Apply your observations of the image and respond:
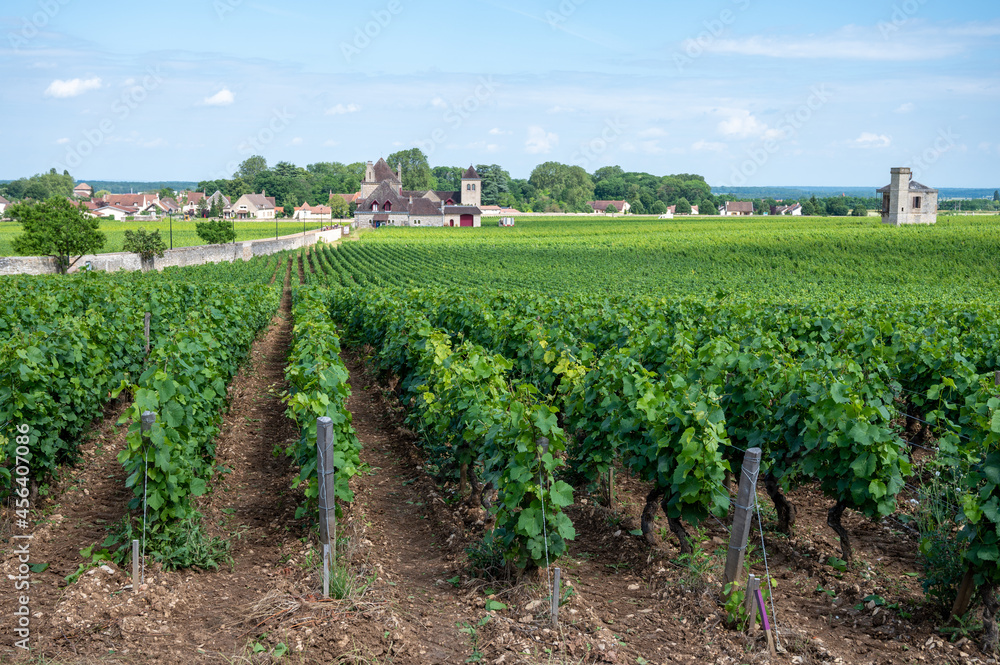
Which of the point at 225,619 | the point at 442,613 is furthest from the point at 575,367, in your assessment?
the point at 225,619

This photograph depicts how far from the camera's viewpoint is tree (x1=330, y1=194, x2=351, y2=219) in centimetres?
15775

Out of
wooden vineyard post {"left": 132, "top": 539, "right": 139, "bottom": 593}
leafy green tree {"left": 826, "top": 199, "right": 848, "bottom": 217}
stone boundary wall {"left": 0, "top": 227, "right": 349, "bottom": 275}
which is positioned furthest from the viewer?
leafy green tree {"left": 826, "top": 199, "right": 848, "bottom": 217}

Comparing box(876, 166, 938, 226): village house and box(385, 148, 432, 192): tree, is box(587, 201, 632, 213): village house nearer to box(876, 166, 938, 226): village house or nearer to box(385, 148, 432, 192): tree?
box(385, 148, 432, 192): tree

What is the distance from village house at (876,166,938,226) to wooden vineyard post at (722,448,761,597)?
81118mm

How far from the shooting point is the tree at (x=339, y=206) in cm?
15775

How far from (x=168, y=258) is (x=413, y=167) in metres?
129

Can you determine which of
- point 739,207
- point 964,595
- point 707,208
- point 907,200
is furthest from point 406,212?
point 964,595

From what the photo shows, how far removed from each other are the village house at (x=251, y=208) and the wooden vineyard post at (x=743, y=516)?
492ft

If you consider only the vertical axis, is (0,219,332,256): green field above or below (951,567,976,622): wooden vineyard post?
above

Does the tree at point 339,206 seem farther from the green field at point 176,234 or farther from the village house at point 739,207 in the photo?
the village house at point 739,207

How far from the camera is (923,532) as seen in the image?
22.3 feet

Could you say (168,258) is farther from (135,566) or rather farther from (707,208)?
(707,208)

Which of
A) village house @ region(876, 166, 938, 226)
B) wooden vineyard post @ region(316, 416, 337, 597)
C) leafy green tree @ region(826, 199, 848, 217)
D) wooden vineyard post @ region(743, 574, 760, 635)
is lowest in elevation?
wooden vineyard post @ region(743, 574, 760, 635)

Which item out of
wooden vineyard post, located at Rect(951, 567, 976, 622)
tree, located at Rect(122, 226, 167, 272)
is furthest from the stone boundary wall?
wooden vineyard post, located at Rect(951, 567, 976, 622)
